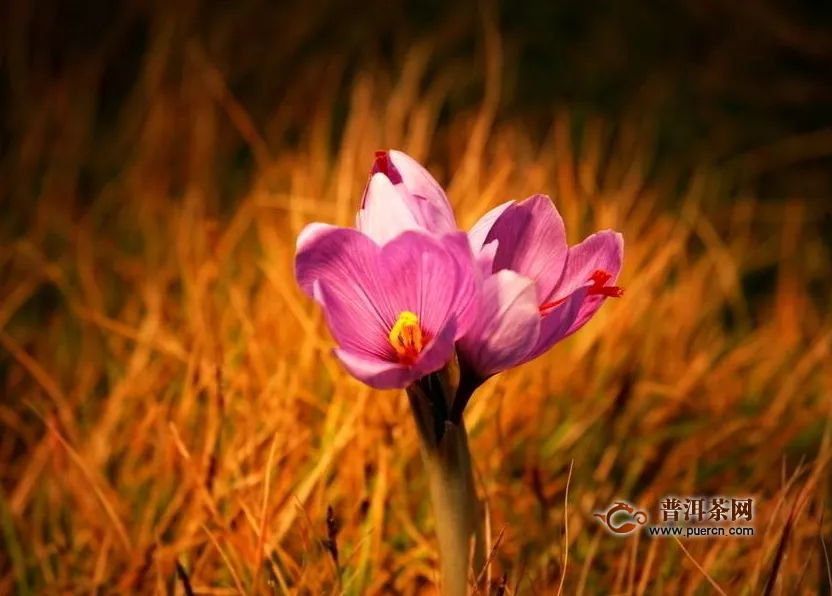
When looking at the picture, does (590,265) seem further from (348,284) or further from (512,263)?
(348,284)

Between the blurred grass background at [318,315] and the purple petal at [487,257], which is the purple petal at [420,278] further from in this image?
the blurred grass background at [318,315]

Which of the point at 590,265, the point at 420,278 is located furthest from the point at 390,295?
the point at 590,265

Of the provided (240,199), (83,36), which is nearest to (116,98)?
(83,36)

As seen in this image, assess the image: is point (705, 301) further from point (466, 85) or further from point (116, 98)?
point (116, 98)

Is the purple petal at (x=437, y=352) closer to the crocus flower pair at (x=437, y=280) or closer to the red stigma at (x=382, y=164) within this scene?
the crocus flower pair at (x=437, y=280)

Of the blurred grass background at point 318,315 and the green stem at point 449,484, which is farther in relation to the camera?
the blurred grass background at point 318,315

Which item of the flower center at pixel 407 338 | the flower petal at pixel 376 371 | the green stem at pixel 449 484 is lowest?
the green stem at pixel 449 484

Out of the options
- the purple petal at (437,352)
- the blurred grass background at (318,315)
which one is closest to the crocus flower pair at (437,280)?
the purple petal at (437,352)

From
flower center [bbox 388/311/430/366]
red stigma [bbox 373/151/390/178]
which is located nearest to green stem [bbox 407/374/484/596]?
flower center [bbox 388/311/430/366]

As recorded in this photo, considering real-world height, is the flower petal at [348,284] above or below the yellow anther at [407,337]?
above
